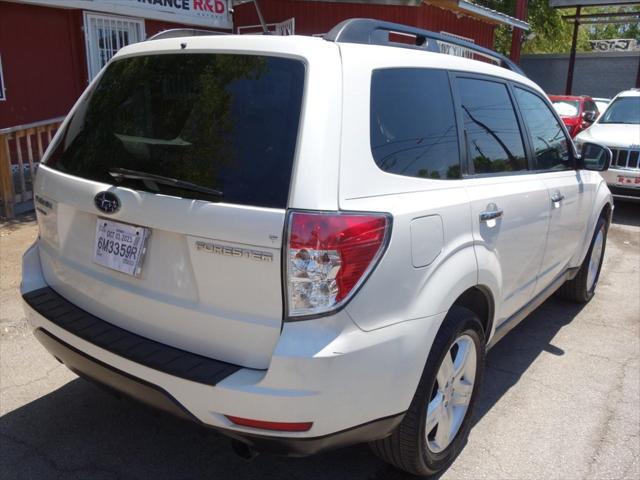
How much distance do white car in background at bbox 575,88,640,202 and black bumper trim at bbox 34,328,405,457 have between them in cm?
706

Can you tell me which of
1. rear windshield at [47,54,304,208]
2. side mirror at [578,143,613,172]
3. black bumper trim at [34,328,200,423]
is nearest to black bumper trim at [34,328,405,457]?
black bumper trim at [34,328,200,423]

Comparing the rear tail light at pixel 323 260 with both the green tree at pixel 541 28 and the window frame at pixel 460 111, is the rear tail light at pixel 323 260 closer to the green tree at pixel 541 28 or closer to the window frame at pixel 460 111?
the window frame at pixel 460 111

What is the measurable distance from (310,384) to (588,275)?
12.3 ft

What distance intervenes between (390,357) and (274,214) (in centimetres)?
66

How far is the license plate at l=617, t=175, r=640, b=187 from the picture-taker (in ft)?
27.0

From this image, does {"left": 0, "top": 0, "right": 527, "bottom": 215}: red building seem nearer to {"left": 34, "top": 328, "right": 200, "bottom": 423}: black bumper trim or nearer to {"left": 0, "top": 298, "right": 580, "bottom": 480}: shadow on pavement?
{"left": 0, "top": 298, "right": 580, "bottom": 480}: shadow on pavement

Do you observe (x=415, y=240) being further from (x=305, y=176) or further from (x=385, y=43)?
(x=385, y=43)

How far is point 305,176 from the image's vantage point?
1.96 m

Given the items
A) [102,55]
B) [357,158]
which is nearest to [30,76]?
[102,55]

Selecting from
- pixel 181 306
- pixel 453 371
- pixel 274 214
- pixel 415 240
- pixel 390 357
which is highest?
pixel 274 214

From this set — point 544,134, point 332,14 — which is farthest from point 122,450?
point 332,14

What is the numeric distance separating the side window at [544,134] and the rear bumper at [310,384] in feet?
6.07

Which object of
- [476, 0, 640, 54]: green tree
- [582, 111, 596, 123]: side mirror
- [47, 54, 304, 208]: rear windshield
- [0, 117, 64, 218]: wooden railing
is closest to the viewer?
[47, 54, 304, 208]: rear windshield

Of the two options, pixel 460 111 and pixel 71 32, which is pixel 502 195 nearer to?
pixel 460 111
